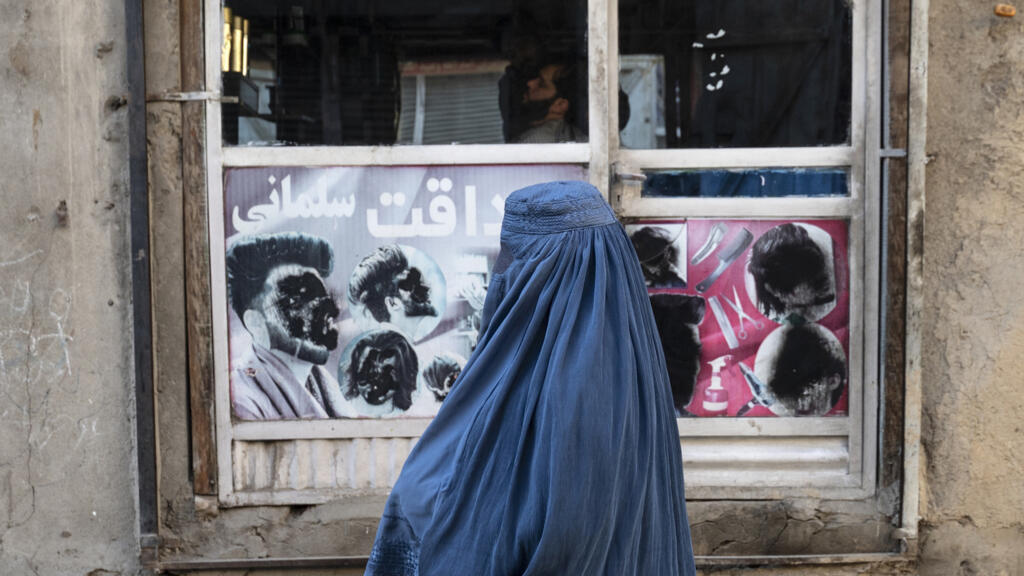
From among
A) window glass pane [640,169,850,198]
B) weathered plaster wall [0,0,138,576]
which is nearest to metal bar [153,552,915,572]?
weathered plaster wall [0,0,138,576]

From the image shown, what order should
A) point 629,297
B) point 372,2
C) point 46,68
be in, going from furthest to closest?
point 372,2 < point 46,68 < point 629,297

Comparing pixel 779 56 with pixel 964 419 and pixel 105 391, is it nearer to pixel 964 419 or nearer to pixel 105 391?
pixel 964 419

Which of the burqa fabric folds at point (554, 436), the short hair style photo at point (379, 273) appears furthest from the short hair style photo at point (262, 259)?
the burqa fabric folds at point (554, 436)

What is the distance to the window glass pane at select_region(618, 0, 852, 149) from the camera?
3.46 meters

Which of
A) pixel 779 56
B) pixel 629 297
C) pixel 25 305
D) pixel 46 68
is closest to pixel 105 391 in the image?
pixel 25 305

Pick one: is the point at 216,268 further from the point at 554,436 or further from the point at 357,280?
the point at 554,436

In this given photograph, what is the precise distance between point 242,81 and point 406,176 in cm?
69

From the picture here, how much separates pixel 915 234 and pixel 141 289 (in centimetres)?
258

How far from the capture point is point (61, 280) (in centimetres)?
325

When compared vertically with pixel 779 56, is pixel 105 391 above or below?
below

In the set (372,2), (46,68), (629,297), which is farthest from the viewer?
(372,2)

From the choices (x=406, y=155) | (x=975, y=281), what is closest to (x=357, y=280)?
(x=406, y=155)

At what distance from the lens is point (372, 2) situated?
355 centimetres

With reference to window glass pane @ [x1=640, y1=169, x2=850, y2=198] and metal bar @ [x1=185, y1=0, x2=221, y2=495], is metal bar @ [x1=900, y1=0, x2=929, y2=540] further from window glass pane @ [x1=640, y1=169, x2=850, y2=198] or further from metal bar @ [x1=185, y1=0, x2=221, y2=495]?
metal bar @ [x1=185, y1=0, x2=221, y2=495]
